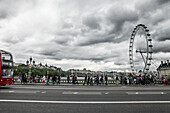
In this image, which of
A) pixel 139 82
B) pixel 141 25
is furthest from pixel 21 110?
pixel 141 25

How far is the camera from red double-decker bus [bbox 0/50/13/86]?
19.2m

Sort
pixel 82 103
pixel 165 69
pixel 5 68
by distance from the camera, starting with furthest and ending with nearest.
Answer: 1. pixel 165 69
2. pixel 5 68
3. pixel 82 103

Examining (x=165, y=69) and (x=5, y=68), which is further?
(x=165, y=69)

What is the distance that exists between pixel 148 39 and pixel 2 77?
37847mm

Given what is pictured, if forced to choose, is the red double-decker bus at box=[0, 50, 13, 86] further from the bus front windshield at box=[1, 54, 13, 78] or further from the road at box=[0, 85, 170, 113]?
the road at box=[0, 85, 170, 113]

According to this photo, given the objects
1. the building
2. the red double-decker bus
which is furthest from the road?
the building

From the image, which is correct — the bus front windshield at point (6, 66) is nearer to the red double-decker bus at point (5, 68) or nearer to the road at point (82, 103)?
the red double-decker bus at point (5, 68)

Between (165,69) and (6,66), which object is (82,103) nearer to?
(6,66)

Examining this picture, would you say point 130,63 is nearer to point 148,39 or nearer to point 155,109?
point 148,39

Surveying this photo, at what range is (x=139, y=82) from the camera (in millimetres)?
31016

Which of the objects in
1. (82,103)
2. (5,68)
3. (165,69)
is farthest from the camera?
(165,69)

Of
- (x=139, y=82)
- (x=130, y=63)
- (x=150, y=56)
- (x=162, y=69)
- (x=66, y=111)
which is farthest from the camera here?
(x=162, y=69)

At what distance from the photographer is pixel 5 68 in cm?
1962

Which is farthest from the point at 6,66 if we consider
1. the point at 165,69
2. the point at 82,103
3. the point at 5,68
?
the point at 165,69
